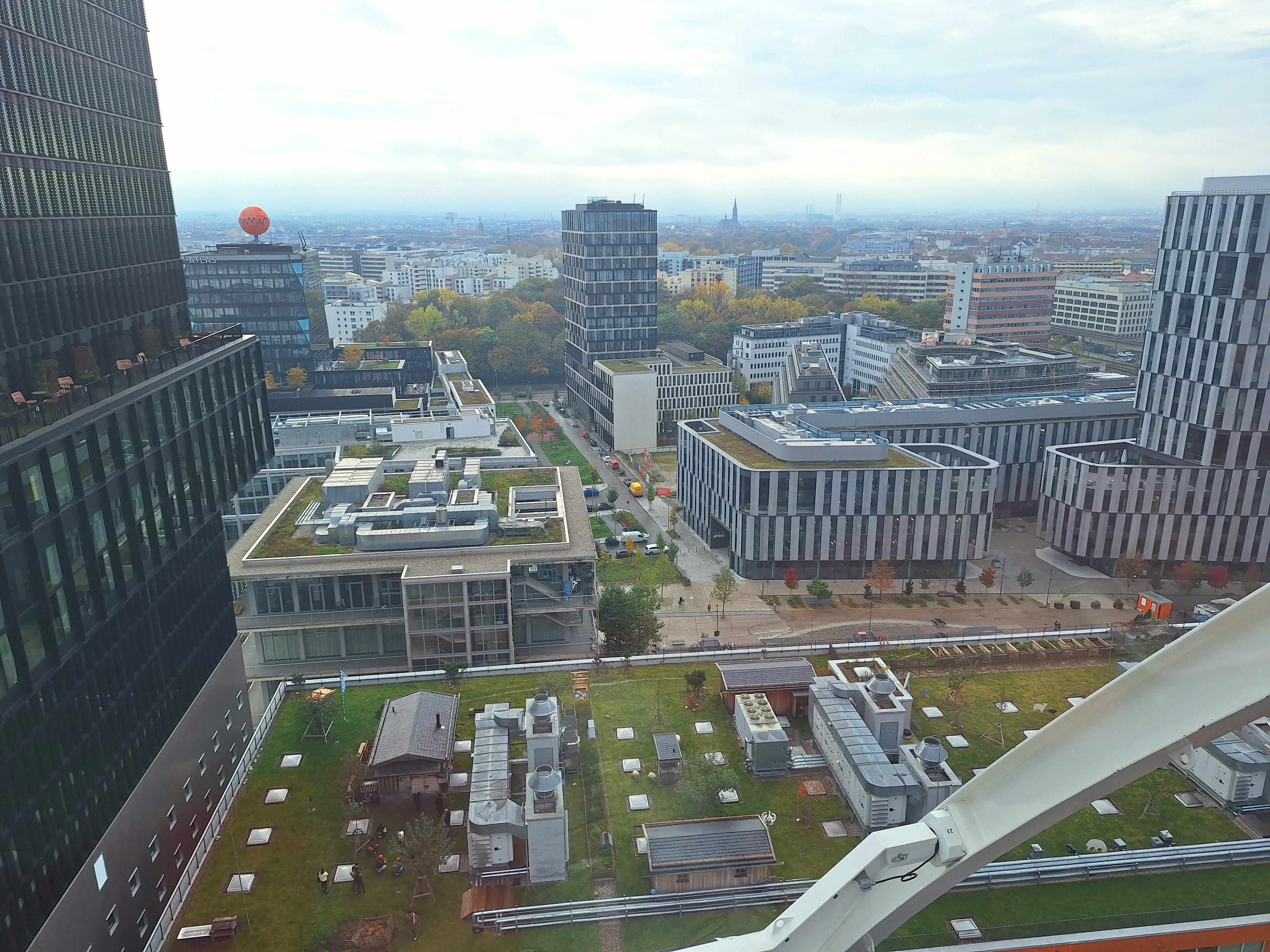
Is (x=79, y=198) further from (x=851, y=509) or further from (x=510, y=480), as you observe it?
(x=851, y=509)

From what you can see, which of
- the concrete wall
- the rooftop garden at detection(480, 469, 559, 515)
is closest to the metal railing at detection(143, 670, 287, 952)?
the concrete wall

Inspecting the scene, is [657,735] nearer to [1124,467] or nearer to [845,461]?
[845,461]

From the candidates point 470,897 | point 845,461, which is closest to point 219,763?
point 470,897

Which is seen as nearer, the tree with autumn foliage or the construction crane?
the construction crane

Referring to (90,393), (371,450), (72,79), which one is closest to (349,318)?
(371,450)

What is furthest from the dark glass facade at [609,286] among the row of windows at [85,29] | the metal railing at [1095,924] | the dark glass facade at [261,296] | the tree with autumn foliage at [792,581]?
the metal railing at [1095,924]

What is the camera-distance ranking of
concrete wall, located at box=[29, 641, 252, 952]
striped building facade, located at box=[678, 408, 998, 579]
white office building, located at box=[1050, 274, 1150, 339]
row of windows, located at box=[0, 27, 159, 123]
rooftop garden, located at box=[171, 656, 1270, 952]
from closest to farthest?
1. row of windows, located at box=[0, 27, 159, 123]
2. concrete wall, located at box=[29, 641, 252, 952]
3. rooftop garden, located at box=[171, 656, 1270, 952]
4. striped building facade, located at box=[678, 408, 998, 579]
5. white office building, located at box=[1050, 274, 1150, 339]

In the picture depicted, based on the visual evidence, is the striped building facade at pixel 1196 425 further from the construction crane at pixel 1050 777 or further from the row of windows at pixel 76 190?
the row of windows at pixel 76 190

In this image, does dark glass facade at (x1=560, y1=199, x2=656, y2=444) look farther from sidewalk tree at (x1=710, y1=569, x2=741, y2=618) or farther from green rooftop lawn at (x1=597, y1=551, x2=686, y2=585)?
sidewalk tree at (x1=710, y1=569, x2=741, y2=618)
